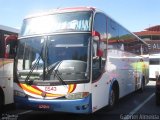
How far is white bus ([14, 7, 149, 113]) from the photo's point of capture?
353 inches

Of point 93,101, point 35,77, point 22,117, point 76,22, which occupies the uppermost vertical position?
point 76,22

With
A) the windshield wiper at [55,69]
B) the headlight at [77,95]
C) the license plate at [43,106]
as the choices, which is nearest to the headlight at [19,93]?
the license plate at [43,106]

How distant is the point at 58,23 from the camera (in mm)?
9750

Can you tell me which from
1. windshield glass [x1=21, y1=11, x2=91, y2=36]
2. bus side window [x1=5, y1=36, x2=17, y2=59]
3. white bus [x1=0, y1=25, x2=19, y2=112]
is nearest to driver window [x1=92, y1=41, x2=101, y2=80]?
windshield glass [x1=21, y1=11, x2=91, y2=36]

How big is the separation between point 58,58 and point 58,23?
3.87 ft

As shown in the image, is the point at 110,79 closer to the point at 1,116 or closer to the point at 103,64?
the point at 103,64

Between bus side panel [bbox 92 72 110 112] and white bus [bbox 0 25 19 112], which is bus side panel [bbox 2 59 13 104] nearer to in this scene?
white bus [bbox 0 25 19 112]

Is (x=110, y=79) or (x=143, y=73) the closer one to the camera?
(x=110, y=79)

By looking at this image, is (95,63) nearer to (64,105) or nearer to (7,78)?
(64,105)

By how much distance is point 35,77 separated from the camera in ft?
30.7

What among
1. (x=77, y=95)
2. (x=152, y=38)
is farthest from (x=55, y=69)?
(x=152, y=38)

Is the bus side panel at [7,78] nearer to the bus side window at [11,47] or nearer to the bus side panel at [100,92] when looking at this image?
the bus side window at [11,47]

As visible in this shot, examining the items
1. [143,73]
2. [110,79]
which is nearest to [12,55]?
[110,79]

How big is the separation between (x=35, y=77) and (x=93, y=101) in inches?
70.1
